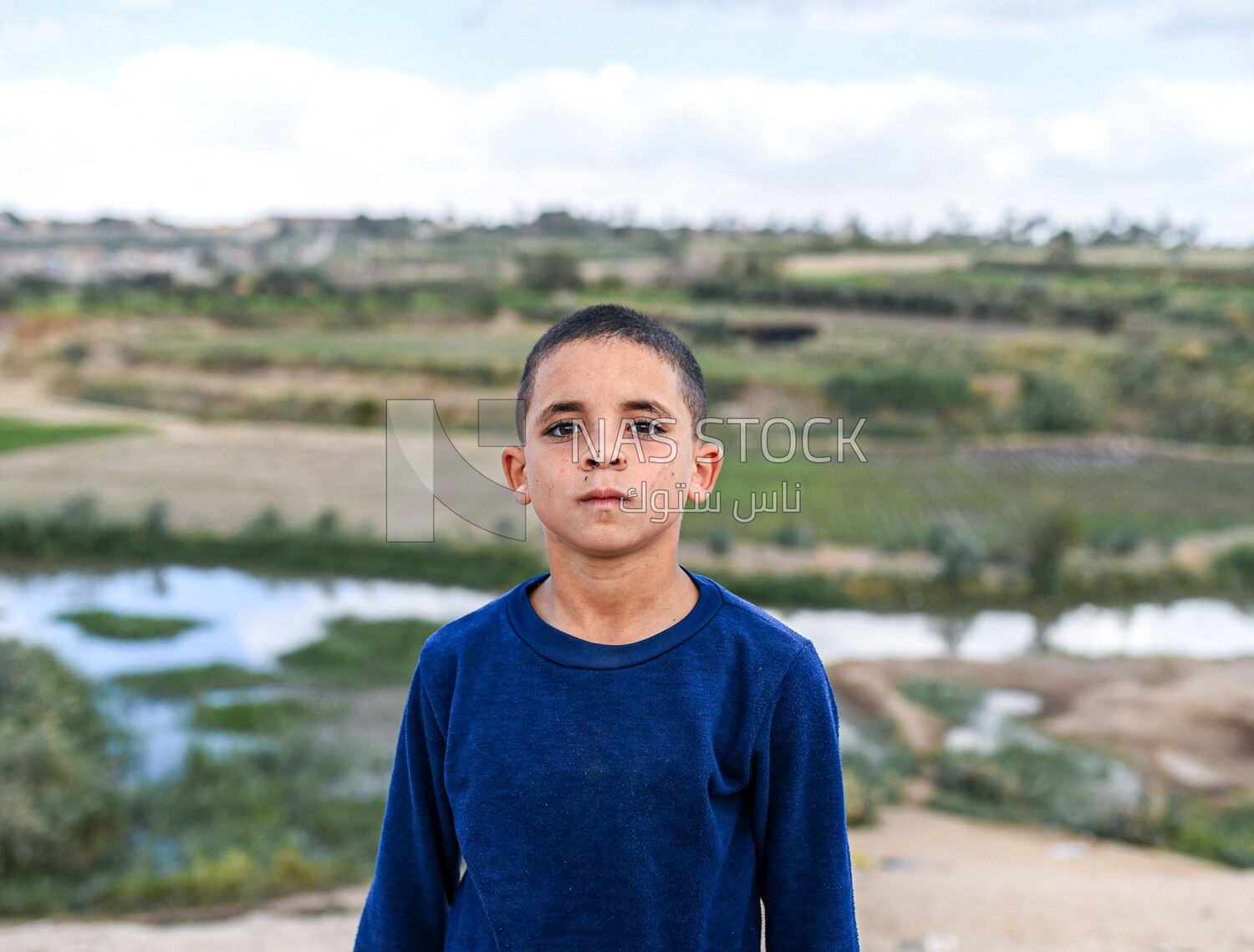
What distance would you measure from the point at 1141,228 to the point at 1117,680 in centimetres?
2663

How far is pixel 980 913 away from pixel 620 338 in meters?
5.33

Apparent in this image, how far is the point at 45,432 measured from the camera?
25.2 metres

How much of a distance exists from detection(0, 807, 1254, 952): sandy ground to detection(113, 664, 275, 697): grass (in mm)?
5852

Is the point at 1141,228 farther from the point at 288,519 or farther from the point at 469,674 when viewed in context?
the point at 469,674

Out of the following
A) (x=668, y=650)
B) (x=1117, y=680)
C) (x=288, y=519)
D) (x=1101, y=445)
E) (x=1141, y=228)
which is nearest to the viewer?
(x=668, y=650)

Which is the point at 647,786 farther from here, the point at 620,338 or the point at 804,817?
the point at 620,338

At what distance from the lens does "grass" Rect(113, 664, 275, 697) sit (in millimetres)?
11635

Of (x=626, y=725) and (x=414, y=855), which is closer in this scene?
(x=626, y=725)

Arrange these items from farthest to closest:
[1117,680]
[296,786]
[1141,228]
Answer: [1141,228] → [1117,680] → [296,786]

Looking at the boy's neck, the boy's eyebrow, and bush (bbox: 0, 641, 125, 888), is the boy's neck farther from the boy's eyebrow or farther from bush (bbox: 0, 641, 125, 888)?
bush (bbox: 0, 641, 125, 888)

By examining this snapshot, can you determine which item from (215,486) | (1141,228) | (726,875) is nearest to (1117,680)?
(726,875)

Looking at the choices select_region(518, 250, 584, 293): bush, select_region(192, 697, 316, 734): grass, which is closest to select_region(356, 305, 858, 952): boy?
select_region(192, 697, 316, 734): grass

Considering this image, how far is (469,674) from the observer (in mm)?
1118

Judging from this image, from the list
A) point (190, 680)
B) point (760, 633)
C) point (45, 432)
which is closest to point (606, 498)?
point (760, 633)
